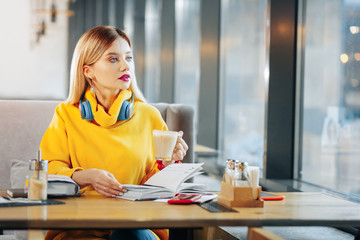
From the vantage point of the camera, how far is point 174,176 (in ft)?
6.02

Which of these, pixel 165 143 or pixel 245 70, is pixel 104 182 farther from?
pixel 245 70

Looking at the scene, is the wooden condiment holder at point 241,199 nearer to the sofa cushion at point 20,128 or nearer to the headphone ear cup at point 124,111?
the headphone ear cup at point 124,111

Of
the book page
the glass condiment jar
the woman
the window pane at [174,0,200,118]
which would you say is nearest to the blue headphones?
the woman

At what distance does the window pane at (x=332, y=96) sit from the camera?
2654 millimetres

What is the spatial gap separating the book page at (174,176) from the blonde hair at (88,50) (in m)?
0.51

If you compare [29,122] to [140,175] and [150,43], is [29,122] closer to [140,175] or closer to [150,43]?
[140,175]

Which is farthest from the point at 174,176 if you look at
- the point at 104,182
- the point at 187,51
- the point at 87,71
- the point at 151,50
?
the point at 151,50

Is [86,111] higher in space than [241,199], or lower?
higher

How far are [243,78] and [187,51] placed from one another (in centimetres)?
157

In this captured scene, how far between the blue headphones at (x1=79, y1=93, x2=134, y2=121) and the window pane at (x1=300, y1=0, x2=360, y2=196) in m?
1.19

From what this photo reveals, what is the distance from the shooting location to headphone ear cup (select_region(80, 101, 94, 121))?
6.72ft

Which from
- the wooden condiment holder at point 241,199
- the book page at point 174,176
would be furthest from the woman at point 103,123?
the wooden condiment holder at point 241,199

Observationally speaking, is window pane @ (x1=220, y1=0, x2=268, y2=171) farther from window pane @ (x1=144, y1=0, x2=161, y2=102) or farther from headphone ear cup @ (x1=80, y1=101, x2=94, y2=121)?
window pane @ (x1=144, y1=0, x2=161, y2=102)

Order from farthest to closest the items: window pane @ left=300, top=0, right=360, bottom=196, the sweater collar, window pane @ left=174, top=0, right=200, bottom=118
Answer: window pane @ left=174, top=0, right=200, bottom=118 → window pane @ left=300, top=0, right=360, bottom=196 → the sweater collar
